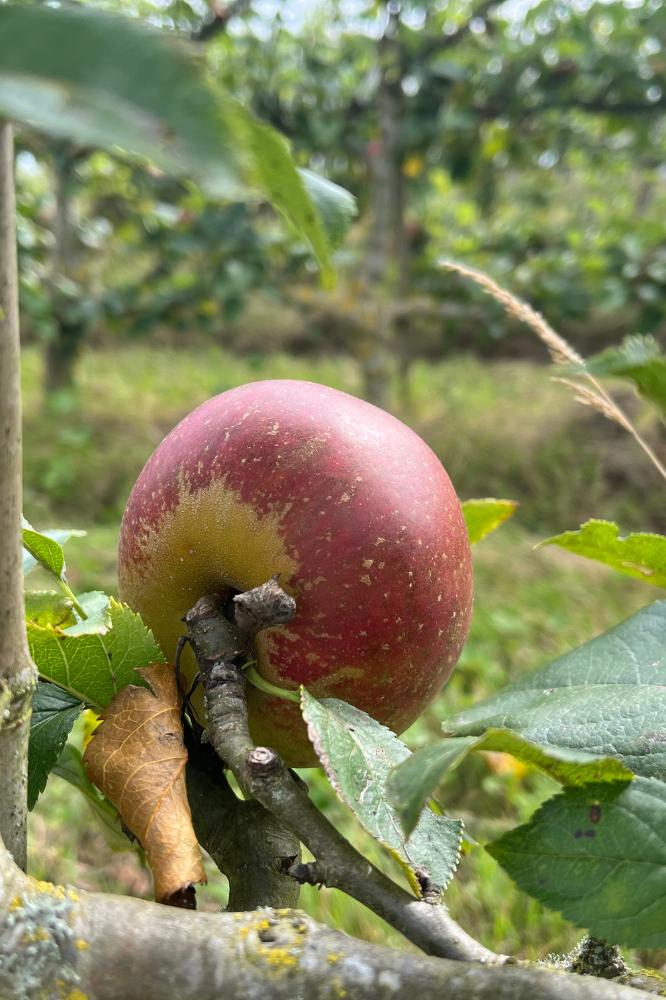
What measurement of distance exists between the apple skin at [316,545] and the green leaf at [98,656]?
1.6 inches

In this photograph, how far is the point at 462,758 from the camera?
284mm

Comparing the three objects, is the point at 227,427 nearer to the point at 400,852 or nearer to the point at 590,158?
the point at 400,852

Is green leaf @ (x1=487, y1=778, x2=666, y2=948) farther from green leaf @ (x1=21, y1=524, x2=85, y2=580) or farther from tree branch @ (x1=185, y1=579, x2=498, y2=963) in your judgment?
green leaf @ (x1=21, y1=524, x2=85, y2=580)

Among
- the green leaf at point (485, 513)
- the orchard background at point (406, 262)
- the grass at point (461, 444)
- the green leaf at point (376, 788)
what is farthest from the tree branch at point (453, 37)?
the green leaf at point (376, 788)

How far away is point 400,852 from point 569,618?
1955mm

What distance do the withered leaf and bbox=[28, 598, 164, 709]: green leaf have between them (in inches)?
0.4

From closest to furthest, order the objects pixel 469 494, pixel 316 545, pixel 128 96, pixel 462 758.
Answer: pixel 128 96
pixel 462 758
pixel 316 545
pixel 469 494

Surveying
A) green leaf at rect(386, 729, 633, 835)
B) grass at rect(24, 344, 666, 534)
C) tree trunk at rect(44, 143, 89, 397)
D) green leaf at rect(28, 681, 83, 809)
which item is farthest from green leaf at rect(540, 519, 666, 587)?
tree trunk at rect(44, 143, 89, 397)

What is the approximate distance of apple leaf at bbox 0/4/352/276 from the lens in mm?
160

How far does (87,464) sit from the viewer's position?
3.24m

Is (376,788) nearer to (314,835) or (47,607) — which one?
(314,835)

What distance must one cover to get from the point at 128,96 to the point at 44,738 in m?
0.34

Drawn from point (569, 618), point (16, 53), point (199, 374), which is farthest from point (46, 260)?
point (16, 53)

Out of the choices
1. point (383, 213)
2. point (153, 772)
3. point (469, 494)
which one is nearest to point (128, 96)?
point (153, 772)
